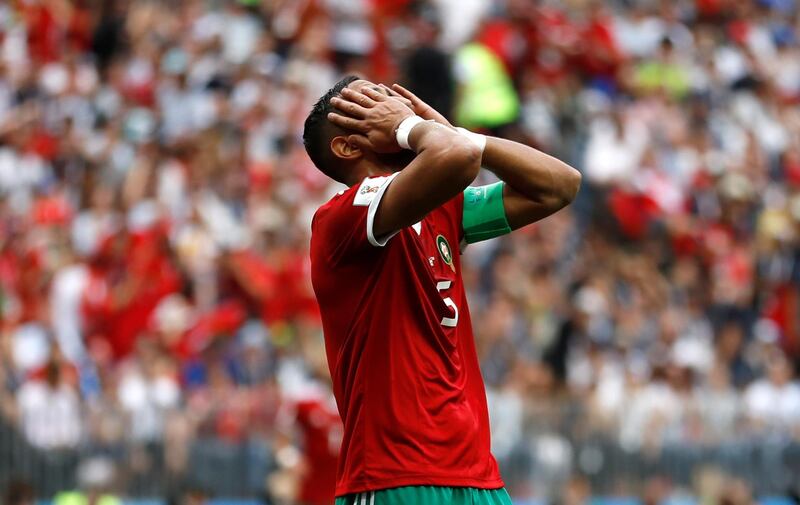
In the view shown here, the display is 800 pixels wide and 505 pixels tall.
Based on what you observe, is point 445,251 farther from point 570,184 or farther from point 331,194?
point 331,194

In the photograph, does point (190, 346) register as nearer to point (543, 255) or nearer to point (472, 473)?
point (543, 255)

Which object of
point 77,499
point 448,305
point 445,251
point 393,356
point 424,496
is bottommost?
point 77,499

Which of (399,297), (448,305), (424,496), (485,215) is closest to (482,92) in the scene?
(485,215)

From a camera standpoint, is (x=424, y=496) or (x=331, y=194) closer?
(x=424, y=496)

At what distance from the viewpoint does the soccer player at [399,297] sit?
174 inches

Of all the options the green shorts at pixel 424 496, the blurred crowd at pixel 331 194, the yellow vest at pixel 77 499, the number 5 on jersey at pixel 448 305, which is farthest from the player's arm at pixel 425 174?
the yellow vest at pixel 77 499

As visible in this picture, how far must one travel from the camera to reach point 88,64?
16.3 m

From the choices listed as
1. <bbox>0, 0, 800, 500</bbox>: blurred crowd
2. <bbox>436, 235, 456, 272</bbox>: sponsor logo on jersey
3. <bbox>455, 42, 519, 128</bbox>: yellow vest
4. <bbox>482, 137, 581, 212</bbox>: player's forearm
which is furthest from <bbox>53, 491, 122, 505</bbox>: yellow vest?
<bbox>482, 137, 581, 212</bbox>: player's forearm

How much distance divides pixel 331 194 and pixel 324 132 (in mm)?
9354

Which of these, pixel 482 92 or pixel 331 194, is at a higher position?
pixel 482 92

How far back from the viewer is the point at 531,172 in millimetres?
4812

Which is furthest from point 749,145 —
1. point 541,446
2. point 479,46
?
point 541,446

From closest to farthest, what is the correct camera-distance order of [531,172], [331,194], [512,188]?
[531,172], [512,188], [331,194]

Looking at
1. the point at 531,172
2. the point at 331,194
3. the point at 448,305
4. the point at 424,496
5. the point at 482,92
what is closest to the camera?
the point at 424,496
